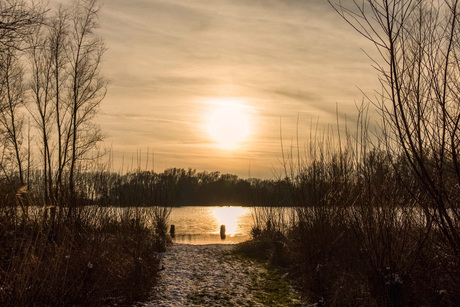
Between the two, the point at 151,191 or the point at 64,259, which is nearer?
the point at 64,259

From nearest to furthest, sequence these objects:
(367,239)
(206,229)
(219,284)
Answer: (367,239) < (219,284) < (206,229)

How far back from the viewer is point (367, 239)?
5449mm

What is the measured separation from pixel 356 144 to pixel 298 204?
3.06m

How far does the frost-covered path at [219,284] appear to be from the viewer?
25.6ft

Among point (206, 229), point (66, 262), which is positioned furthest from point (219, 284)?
point (206, 229)

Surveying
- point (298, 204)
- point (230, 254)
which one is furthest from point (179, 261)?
point (298, 204)

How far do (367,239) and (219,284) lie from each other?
4.57 meters

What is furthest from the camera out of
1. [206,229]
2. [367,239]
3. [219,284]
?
[206,229]

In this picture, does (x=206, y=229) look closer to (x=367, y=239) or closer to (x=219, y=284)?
(x=219, y=284)

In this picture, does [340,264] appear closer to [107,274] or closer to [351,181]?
[351,181]

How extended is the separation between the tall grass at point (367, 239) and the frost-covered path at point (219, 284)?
26.6 inches

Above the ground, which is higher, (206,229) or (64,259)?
(64,259)

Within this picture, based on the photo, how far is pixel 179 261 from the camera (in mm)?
11883

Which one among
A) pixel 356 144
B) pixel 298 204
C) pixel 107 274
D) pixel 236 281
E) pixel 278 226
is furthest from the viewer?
pixel 278 226
